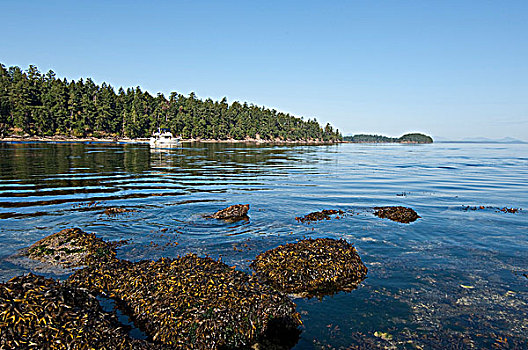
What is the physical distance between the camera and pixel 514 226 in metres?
17.8

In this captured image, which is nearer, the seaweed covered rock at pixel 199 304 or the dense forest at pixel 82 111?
the seaweed covered rock at pixel 199 304

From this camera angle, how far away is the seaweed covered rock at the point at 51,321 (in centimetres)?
640

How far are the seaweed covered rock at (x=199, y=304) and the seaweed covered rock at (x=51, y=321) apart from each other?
2.61 feet

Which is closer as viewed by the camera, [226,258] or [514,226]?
[226,258]

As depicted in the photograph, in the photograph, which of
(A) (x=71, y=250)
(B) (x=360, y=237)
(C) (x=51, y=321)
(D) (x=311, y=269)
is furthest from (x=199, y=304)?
(B) (x=360, y=237)

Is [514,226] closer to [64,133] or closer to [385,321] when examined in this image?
[385,321]

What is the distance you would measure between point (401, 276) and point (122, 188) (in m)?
23.9

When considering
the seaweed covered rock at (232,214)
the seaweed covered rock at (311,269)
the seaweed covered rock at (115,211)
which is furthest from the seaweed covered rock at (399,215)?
the seaweed covered rock at (115,211)

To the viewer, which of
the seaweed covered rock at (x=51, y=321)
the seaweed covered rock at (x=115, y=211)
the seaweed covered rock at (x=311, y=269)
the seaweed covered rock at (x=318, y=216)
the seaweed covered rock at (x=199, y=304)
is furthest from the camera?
the seaweed covered rock at (x=318, y=216)

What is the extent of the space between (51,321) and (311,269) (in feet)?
24.2

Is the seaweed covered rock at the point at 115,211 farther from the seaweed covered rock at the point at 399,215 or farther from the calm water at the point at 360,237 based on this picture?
the seaweed covered rock at the point at 399,215

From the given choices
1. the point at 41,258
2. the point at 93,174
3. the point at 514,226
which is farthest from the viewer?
the point at 93,174

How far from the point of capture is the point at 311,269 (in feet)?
35.4

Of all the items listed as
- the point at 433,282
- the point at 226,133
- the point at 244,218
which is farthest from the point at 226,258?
the point at 226,133
